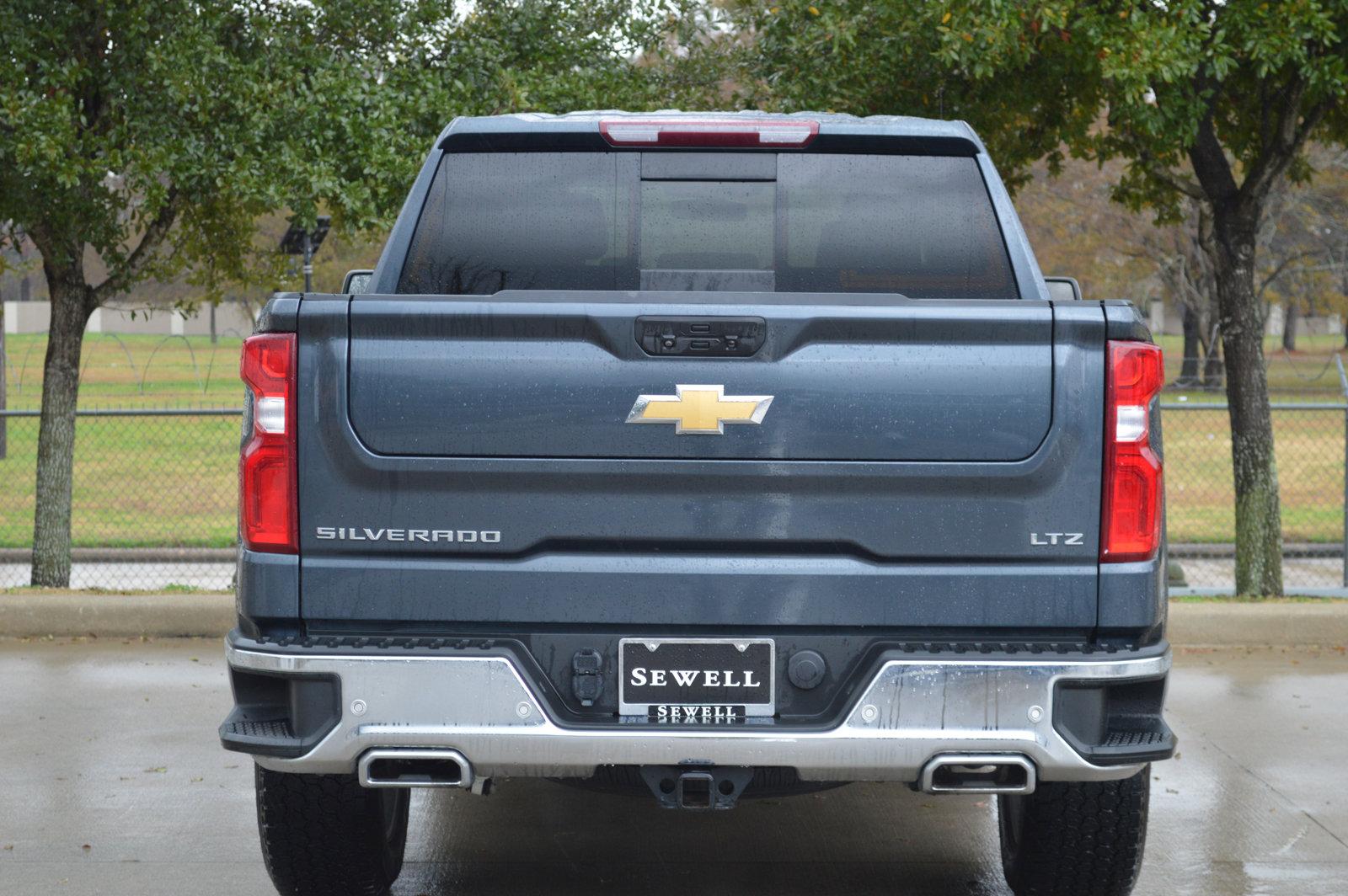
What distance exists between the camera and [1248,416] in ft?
32.9

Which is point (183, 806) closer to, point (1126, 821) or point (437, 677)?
point (437, 677)

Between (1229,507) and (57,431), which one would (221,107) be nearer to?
(57,431)

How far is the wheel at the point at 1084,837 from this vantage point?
14.0ft

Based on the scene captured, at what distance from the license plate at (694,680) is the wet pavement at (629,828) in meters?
Result: 1.43

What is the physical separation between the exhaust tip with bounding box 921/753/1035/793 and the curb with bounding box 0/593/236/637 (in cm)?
608

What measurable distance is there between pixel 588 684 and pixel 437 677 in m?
0.35

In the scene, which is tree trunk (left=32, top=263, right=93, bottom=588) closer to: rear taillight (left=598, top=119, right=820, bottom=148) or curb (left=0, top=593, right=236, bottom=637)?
curb (left=0, top=593, right=236, bottom=637)

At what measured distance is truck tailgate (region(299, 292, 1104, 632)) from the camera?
12.0 feet

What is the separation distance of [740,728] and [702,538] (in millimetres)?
432

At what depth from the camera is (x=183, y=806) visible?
583 centimetres

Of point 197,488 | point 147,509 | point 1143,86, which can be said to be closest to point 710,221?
point 1143,86

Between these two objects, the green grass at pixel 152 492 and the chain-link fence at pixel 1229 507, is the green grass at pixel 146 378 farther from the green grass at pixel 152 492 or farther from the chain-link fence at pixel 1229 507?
the chain-link fence at pixel 1229 507

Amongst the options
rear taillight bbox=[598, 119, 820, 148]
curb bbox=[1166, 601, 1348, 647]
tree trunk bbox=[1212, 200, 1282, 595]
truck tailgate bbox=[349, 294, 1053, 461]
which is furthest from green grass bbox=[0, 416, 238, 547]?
truck tailgate bbox=[349, 294, 1053, 461]

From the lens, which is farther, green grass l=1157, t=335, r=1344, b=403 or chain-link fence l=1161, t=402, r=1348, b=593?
green grass l=1157, t=335, r=1344, b=403
